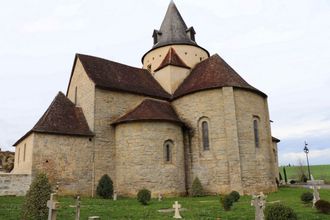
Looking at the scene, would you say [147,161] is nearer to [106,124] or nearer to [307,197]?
[106,124]

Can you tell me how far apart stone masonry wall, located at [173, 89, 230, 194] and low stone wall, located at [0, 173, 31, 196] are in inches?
441

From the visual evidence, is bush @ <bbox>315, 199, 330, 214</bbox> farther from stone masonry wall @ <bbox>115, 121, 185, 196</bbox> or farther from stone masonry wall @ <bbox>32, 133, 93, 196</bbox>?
stone masonry wall @ <bbox>32, 133, 93, 196</bbox>

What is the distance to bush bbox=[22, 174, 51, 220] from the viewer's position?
31.8 ft

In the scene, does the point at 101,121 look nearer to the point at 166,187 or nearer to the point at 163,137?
the point at 163,137

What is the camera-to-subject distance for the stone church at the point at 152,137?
69.5 ft

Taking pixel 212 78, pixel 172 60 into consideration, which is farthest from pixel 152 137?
pixel 172 60

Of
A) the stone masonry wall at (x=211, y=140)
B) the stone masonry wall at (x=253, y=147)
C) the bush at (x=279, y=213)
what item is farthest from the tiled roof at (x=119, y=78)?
the bush at (x=279, y=213)

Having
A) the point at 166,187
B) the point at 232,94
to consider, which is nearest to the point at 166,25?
the point at 232,94

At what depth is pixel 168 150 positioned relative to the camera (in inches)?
894

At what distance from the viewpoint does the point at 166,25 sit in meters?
31.9

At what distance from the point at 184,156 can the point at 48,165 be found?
9620mm

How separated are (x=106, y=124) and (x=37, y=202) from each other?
44.4ft

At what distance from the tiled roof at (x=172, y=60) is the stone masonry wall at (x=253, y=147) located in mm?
7237

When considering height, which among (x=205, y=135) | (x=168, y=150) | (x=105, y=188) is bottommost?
(x=105, y=188)
